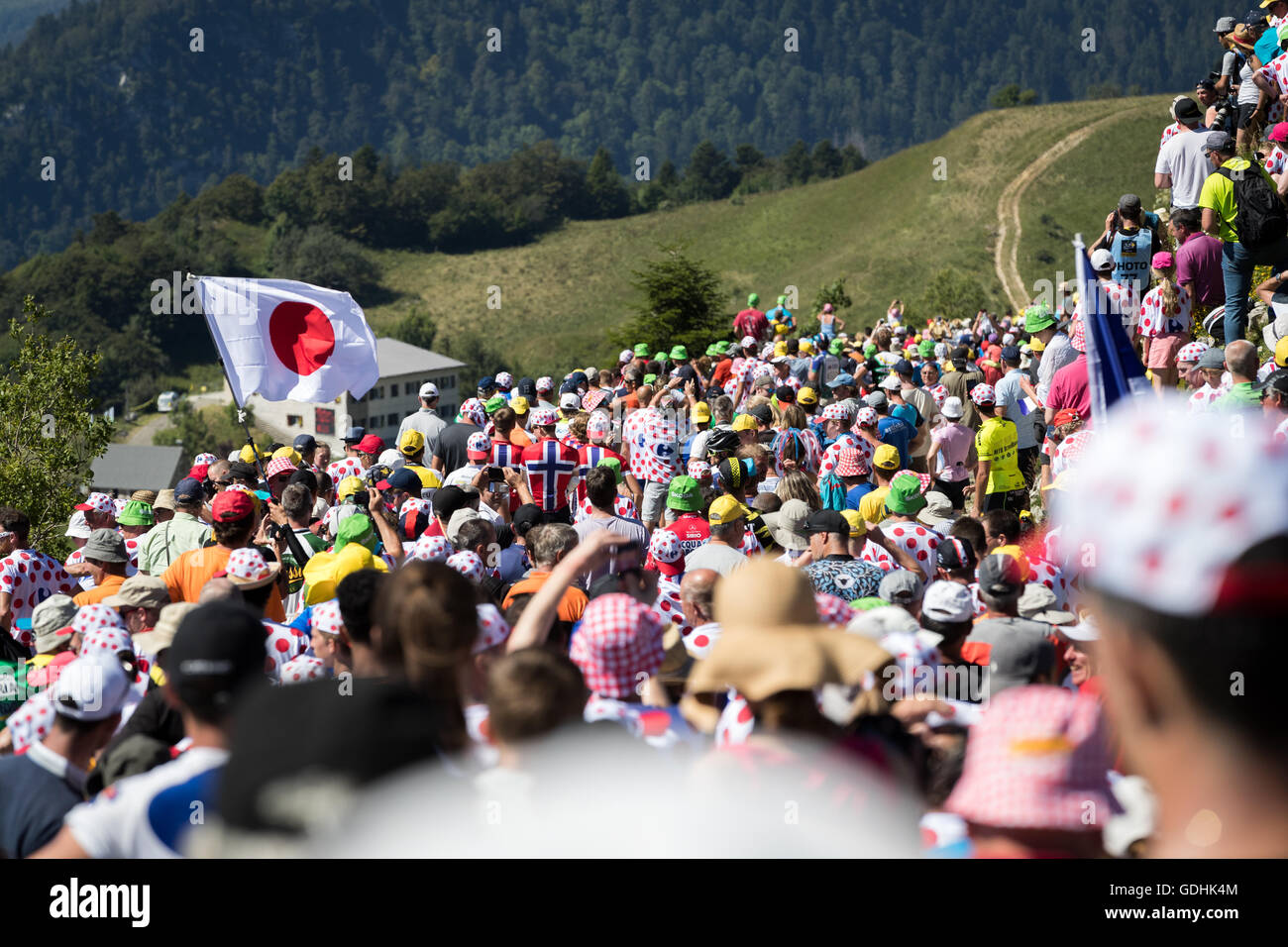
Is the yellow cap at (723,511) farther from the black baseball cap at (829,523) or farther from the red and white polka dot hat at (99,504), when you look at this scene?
the red and white polka dot hat at (99,504)

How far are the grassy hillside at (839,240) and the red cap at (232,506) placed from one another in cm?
6738

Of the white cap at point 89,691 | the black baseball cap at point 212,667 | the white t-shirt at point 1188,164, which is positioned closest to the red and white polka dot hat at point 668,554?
the white cap at point 89,691

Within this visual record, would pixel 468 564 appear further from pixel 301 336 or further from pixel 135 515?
pixel 301 336

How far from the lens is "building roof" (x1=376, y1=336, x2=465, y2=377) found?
9762 centimetres

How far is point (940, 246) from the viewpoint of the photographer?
9050 centimetres

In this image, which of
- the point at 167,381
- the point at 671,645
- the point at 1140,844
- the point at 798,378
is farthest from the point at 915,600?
the point at 167,381

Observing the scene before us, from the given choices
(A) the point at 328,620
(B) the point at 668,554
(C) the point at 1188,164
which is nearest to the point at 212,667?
(A) the point at 328,620

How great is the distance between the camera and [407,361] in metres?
99.3

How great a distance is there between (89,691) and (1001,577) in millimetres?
3339

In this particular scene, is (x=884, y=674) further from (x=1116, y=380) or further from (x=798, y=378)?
(x=798, y=378)

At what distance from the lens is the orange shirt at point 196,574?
6348mm

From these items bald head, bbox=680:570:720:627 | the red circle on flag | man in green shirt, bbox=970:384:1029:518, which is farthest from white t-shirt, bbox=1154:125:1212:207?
bald head, bbox=680:570:720:627
